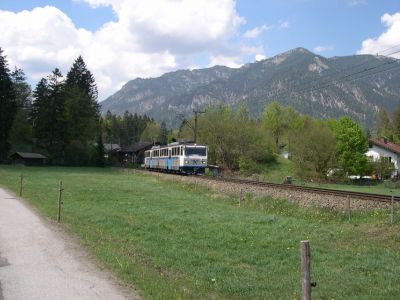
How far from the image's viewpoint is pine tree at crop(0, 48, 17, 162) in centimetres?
7919

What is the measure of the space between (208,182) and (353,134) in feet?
150

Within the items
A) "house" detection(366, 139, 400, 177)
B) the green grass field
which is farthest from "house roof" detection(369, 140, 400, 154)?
the green grass field

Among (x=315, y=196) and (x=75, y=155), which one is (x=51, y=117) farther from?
(x=315, y=196)

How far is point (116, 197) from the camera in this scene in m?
26.9

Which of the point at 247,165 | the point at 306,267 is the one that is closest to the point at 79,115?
the point at 247,165

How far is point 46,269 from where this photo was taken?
9602mm

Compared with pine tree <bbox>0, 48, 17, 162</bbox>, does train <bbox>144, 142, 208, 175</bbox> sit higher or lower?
lower

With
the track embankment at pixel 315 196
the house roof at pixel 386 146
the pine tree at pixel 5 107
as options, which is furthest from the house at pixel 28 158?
the house roof at pixel 386 146

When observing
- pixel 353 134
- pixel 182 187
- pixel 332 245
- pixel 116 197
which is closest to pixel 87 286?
pixel 332 245

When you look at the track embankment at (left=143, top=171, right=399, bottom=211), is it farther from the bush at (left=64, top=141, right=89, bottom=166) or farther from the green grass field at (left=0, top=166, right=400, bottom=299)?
the bush at (left=64, top=141, right=89, bottom=166)

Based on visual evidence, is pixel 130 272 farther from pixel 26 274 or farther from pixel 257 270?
pixel 257 270

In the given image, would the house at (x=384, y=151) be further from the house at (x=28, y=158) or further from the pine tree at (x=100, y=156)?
the house at (x=28, y=158)

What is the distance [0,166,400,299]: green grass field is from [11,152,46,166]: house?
65.2 metres

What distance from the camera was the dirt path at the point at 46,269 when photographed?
793 cm
